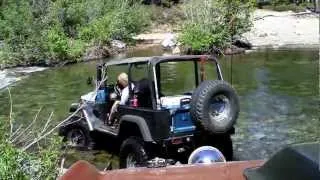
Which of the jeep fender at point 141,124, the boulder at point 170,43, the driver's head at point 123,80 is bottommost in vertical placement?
the boulder at point 170,43

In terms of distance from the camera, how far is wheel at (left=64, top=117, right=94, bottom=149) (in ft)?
38.8

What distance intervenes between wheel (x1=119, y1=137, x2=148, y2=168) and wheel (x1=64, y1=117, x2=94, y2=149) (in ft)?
6.38

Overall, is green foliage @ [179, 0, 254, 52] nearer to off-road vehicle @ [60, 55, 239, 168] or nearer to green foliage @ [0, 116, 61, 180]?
off-road vehicle @ [60, 55, 239, 168]

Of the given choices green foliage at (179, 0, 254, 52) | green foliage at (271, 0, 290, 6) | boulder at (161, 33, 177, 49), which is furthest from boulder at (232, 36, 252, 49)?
green foliage at (271, 0, 290, 6)

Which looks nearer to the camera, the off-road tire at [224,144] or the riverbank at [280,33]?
the off-road tire at [224,144]

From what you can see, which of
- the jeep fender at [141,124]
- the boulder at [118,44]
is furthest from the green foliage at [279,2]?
the jeep fender at [141,124]

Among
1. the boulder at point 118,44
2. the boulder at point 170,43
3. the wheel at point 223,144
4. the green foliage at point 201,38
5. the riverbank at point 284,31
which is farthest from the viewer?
the riverbank at point 284,31

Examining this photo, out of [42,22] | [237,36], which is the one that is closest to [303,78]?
[237,36]

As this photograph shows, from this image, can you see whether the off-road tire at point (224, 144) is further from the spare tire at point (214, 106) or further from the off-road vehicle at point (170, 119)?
the spare tire at point (214, 106)

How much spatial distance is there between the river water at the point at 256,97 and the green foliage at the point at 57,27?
6.99ft

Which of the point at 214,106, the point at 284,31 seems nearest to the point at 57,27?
the point at 284,31

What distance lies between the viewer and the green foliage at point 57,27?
30516 millimetres

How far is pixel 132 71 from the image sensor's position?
35.9 ft

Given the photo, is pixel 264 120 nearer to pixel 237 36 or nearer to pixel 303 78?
pixel 303 78
